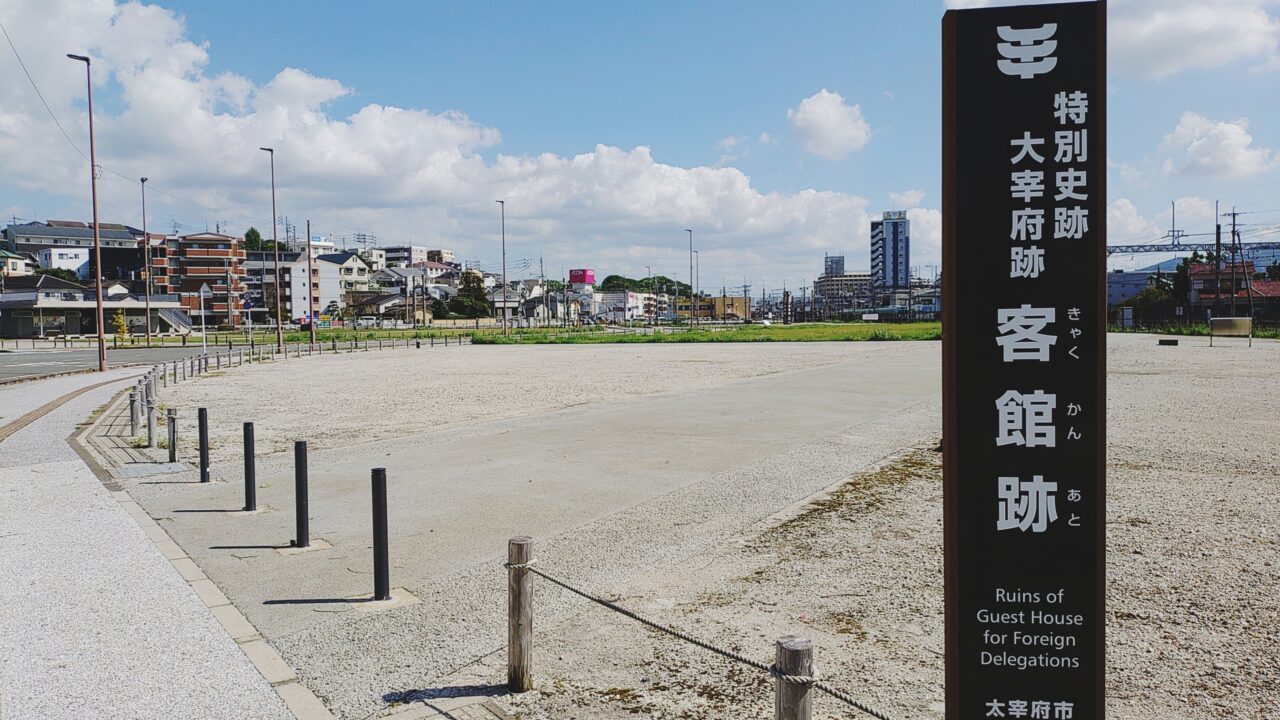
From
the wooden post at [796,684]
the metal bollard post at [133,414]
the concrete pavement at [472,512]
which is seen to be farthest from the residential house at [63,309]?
the wooden post at [796,684]

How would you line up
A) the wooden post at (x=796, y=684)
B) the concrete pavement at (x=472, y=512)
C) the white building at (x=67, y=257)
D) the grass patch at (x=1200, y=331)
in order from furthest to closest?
the white building at (x=67, y=257) → the grass patch at (x=1200, y=331) → the concrete pavement at (x=472, y=512) → the wooden post at (x=796, y=684)

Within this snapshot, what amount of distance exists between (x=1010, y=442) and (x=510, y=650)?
2.88 m

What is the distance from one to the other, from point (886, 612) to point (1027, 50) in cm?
390

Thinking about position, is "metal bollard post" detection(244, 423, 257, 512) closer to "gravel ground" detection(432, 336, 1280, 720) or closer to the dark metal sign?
"gravel ground" detection(432, 336, 1280, 720)

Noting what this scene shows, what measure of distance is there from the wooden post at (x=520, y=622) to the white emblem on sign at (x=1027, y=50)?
3.24 meters

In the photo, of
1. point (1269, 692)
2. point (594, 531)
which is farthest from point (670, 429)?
point (1269, 692)

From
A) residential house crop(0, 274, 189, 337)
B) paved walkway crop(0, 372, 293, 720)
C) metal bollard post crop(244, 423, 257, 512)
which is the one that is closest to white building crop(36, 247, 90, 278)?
residential house crop(0, 274, 189, 337)

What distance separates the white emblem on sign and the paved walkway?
15.1 ft

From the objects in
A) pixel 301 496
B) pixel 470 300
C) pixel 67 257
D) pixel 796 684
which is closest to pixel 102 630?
pixel 301 496

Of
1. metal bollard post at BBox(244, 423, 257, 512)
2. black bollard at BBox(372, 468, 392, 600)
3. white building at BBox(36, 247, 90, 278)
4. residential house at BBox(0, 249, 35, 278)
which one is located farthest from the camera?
white building at BBox(36, 247, 90, 278)

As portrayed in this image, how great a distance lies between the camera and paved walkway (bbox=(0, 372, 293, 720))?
4.44 metres

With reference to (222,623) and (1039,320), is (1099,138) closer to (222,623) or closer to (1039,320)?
(1039,320)

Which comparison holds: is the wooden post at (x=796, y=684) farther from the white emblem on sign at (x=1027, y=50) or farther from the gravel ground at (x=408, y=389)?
the gravel ground at (x=408, y=389)

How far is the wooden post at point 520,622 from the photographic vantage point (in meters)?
4.56
